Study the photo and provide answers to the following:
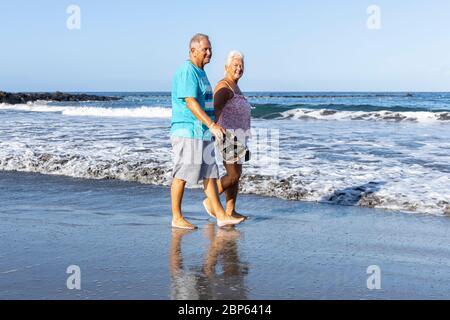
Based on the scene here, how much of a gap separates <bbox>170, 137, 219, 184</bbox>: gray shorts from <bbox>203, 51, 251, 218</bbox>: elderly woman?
35 cm

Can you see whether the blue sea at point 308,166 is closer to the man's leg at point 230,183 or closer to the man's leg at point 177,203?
the man's leg at point 230,183

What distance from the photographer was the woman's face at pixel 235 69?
499cm

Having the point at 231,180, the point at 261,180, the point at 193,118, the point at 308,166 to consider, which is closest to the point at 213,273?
the point at 193,118

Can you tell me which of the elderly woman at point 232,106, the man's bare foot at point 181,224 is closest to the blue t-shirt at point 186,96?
the elderly woman at point 232,106

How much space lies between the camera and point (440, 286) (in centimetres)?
335

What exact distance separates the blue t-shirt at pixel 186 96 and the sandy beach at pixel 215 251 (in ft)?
2.92

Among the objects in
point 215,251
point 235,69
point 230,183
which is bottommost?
point 215,251

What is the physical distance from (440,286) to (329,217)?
83.9 inches

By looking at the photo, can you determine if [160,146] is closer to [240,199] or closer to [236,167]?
[240,199]

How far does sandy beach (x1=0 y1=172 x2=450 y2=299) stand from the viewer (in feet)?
10.5

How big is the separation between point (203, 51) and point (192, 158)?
92 cm

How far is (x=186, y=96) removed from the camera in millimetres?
4512

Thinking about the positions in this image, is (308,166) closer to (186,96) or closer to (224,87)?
(224,87)

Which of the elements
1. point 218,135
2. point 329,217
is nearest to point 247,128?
point 218,135
